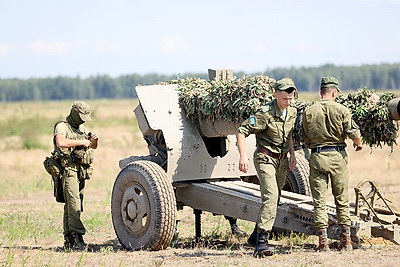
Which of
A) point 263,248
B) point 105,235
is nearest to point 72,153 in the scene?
point 105,235

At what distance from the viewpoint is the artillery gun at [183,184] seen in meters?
9.60

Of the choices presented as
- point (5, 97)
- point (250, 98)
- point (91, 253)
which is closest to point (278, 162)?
point (250, 98)

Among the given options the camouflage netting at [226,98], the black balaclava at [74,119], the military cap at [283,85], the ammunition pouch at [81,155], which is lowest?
the ammunition pouch at [81,155]

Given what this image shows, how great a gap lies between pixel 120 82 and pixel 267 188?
146496mm

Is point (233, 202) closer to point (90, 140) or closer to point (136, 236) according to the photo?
point (136, 236)

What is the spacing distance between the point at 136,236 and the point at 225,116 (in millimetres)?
1718

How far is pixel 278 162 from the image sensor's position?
9.05 m

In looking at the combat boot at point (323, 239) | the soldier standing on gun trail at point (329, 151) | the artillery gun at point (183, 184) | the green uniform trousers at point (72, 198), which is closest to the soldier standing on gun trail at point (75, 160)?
the green uniform trousers at point (72, 198)

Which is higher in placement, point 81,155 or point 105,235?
point 81,155

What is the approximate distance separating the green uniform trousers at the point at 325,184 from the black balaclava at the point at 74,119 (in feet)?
10.1

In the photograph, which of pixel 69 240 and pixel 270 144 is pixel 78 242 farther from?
pixel 270 144

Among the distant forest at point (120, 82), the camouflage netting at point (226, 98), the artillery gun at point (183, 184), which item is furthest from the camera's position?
the distant forest at point (120, 82)

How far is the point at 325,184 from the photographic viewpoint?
352 inches

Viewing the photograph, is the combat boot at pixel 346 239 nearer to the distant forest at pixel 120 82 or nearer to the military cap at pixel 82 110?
the military cap at pixel 82 110
